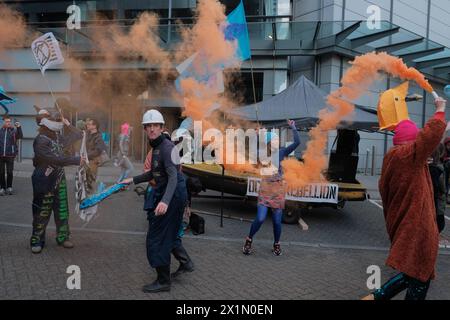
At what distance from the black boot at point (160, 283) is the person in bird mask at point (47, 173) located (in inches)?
75.6

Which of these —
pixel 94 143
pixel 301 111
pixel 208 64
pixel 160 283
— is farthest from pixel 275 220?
pixel 208 64

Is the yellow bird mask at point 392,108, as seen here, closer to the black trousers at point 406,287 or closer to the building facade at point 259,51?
the black trousers at point 406,287

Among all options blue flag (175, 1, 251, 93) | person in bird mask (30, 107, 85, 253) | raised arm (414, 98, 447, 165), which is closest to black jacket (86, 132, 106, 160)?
person in bird mask (30, 107, 85, 253)

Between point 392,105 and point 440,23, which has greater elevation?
point 440,23

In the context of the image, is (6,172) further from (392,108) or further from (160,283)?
(392,108)

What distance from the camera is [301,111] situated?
796cm

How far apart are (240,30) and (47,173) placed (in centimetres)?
464

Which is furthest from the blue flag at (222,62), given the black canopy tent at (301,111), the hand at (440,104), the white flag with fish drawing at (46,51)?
the hand at (440,104)

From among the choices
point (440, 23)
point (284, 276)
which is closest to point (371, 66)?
point (284, 276)

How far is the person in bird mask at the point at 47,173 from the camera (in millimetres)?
4938

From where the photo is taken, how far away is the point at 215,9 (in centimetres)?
1009

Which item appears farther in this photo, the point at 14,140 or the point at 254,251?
the point at 14,140

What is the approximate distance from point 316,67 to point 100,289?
13499 mm
